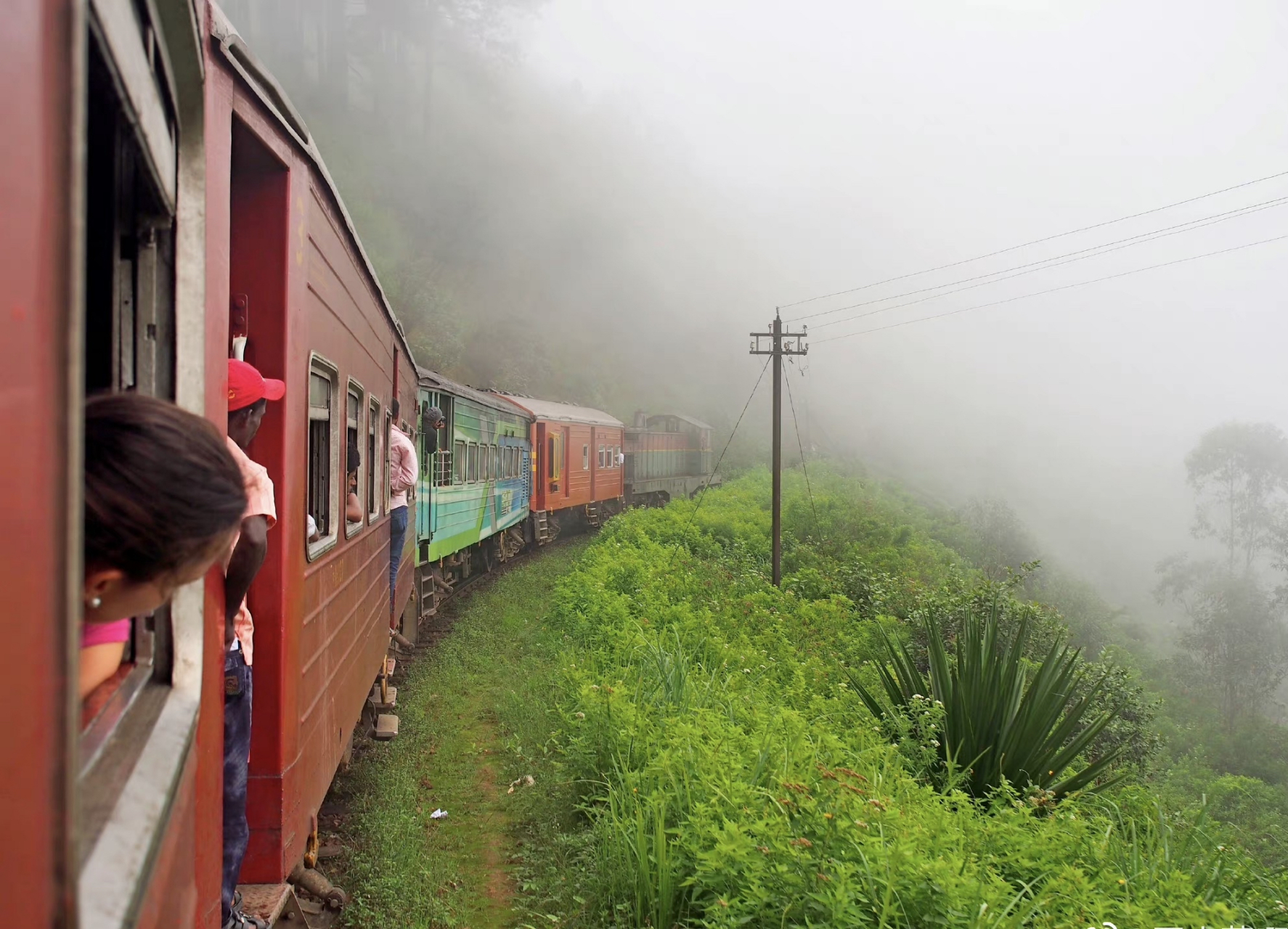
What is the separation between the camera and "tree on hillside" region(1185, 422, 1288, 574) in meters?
57.8

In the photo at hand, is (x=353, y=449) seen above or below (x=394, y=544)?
above

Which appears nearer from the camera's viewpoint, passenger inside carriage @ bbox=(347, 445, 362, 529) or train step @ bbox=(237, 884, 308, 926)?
train step @ bbox=(237, 884, 308, 926)

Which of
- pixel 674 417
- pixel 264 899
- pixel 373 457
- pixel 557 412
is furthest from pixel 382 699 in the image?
pixel 674 417

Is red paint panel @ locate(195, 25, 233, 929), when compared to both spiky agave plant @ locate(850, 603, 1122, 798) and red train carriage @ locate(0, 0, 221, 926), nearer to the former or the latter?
red train carriage @ locate(0, 0, 221, 926)

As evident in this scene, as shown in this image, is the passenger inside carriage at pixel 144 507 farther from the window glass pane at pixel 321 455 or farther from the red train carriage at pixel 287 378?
the window glass pane at pixel 321 455

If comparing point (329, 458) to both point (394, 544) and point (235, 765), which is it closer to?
point (235, 765)

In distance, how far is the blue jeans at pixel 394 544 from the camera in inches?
259

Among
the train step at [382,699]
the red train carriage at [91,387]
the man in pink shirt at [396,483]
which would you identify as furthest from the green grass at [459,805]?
the red train carriage at [91,387]

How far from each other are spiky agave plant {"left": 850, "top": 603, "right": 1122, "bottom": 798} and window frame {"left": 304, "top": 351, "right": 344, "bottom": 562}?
3402 millimetres

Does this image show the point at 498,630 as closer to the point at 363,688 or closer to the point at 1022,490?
the point at 363,688

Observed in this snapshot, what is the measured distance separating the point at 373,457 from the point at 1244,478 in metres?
66.7

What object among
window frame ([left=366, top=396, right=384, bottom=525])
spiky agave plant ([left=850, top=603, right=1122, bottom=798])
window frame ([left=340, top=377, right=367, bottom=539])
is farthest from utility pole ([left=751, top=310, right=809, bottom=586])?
window frame ([left=340, top=377, right=367, bottom=539])

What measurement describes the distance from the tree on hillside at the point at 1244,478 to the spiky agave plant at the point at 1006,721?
201 ft

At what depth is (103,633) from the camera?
1.25 m
